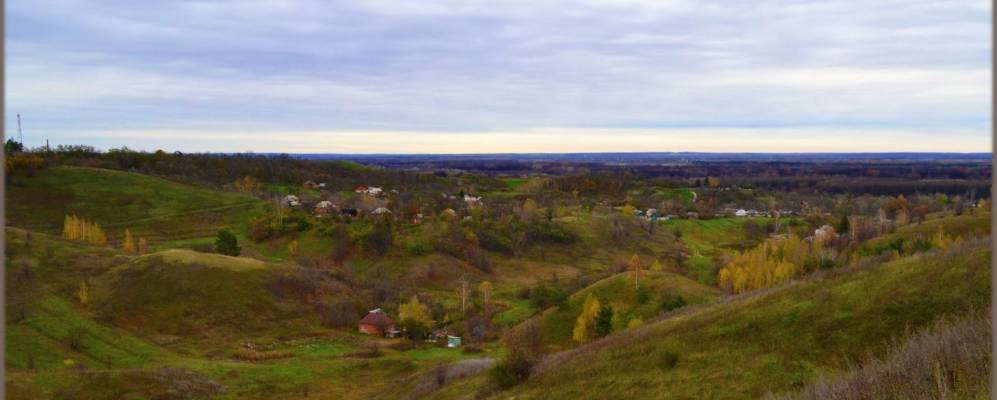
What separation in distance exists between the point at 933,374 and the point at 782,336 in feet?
33.2

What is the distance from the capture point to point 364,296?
66562 millimetres

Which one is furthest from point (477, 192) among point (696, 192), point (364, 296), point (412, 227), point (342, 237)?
point (364, 296)

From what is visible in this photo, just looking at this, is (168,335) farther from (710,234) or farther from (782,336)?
(710,234)

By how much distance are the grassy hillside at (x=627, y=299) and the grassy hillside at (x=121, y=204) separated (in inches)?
2482

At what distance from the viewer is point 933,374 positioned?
375 inches

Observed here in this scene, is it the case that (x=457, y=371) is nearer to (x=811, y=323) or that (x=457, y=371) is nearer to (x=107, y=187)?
(x=811, y=323)

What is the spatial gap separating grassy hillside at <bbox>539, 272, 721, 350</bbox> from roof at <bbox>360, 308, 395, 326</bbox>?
43.1 ft

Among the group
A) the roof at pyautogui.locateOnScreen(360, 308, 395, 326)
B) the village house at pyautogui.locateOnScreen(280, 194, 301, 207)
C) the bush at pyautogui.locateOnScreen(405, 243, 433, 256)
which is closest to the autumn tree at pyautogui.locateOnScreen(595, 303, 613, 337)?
the roof at pyautogui.locateOnScreen(360, 308, 395, 326)

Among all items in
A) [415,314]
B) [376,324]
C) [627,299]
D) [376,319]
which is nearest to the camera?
[627,299]

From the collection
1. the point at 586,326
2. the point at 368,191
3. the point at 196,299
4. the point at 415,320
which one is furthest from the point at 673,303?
the point at 368,191

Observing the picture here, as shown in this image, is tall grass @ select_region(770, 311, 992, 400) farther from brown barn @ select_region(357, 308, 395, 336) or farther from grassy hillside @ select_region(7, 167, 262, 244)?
grassy hillside @ select_region(7, 167, 262, 244)

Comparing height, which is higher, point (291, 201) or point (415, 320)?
point (291, 201)

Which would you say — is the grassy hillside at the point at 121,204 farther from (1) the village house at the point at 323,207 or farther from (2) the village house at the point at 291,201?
(1) the village house at the point at 323,207

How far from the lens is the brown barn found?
5712cm
